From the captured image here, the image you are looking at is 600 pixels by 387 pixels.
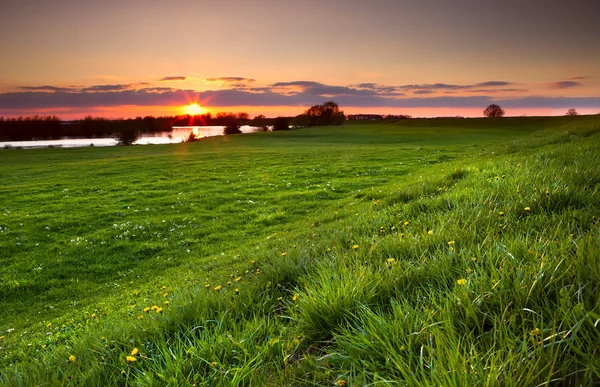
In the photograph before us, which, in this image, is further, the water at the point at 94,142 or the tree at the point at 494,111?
the tree at the point at 494,111

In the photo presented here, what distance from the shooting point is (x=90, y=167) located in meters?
35.3

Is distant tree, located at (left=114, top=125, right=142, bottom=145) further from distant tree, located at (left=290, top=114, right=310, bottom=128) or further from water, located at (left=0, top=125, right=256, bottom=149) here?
distant tree, located at (left=290, top=114, right=310, bottom=128)

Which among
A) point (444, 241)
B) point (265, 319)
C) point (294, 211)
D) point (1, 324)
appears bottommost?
point (1, 324)

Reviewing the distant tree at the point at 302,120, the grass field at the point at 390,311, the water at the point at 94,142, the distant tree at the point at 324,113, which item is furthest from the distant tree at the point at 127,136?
the grass field at the point at 390,311

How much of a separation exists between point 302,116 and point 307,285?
13358cm

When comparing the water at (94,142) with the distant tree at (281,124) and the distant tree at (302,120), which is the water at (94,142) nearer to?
the distant tree at (281,124)

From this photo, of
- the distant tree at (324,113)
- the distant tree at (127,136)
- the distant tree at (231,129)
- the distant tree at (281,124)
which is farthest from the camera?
the distant tree at (324,113)

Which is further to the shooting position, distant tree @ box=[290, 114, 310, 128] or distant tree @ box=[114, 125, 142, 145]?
distant tree @ box=[290, 114, 310, 128]

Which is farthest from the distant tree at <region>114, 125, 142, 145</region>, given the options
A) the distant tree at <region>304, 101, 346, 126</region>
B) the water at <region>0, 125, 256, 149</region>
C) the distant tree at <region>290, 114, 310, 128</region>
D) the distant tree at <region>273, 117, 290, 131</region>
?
the distant tree at <region>304, 101, 346, 126</region>

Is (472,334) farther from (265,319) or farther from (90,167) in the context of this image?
(90,167)

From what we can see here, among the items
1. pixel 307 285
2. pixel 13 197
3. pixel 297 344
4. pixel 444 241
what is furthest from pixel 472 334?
pixel 13 197

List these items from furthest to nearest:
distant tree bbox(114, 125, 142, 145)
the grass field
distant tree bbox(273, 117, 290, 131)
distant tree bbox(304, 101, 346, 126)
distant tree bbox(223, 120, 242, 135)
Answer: distant tree bbox(304, 101, 346, 126)
distant tree bbox(273, 117, 290, 131)
distant tree bbox(223, 120, 242, 135)
distant tree bbox(114, 125, 142, 145)
the grass field

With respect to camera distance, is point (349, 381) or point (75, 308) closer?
point (349, 381)

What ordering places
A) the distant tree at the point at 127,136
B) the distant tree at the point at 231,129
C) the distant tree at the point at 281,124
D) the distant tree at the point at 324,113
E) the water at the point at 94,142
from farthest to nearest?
the distant tree at the point at 324,113 → the distant tree at the point at 281,124 → the distant tree at the point at 231,129 → the distant tree at the point at 127,136 → the water at the point at 94,142
